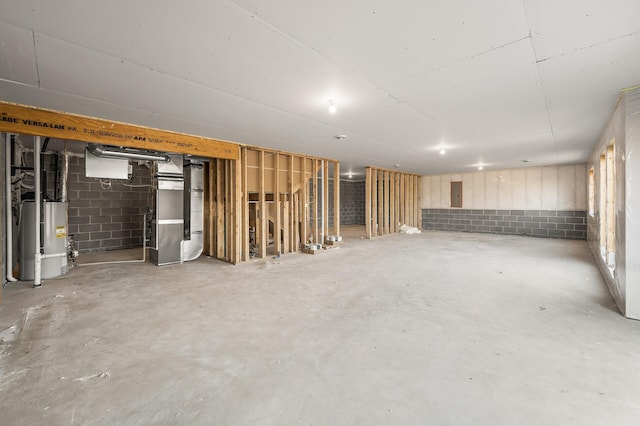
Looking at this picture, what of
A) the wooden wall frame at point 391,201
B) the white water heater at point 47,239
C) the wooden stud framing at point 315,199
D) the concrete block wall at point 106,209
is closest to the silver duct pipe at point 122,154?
the white water heater at point 47,239

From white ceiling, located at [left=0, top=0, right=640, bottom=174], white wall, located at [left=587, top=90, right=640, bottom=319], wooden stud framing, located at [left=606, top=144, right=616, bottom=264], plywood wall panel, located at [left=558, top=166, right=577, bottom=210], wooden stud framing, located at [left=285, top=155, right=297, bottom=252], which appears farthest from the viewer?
plywood wall panel, located at [left=558, top=166, right=577, bottom=210]

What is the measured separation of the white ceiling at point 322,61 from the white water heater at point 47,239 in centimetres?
184

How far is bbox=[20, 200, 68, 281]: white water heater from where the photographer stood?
4109mm

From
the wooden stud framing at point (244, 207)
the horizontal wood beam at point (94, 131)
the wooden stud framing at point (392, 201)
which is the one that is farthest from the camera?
the wooden stud framing at point (392, 201)

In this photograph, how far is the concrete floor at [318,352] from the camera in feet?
5.16

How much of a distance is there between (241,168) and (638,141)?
216 inches

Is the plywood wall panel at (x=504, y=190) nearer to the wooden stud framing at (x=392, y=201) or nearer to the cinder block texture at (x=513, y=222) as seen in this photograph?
the cinder block texture at (x=513, y=222)

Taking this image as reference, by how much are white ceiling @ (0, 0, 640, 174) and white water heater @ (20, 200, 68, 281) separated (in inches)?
72.4

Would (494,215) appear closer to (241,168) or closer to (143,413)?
(241,168)

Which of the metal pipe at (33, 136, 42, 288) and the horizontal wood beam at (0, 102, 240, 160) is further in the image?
the metal pipe at (33, 136, 42, 288)

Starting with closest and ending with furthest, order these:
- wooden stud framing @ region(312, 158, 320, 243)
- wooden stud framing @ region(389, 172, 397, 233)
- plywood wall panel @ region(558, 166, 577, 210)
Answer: wooden stud framing @ region(312, 158, 320, 243)
plywood wall panel @ region(558, 166, 577, 210)
wooden stud framing @ region(389, 172, 397, 233)

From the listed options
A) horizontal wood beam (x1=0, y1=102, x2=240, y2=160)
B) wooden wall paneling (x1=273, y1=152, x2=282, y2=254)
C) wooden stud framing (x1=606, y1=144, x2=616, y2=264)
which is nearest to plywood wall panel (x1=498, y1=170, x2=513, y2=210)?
wooden stud framing (x1=606, y1=144, x2=616, y2=264)

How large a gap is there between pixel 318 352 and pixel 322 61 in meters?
2.31

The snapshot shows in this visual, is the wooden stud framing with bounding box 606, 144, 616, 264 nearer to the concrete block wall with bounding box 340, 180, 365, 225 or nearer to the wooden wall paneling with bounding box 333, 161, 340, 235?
the wooden wall paneling with bounding box 333, 161, 340, 235
